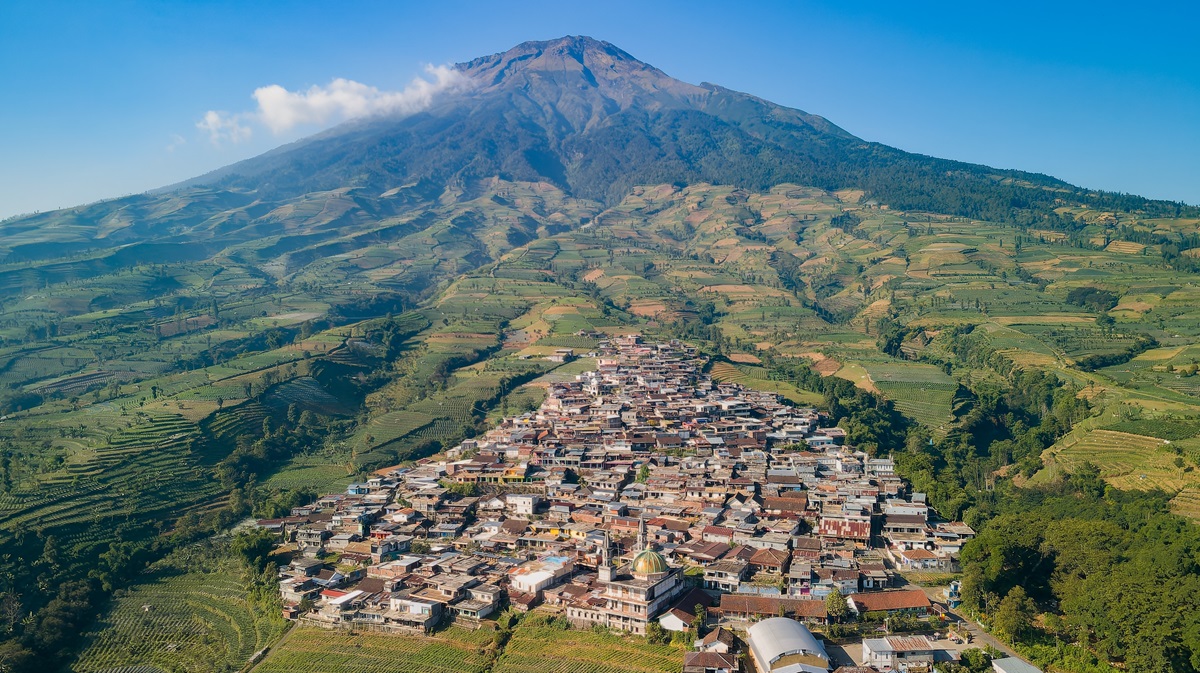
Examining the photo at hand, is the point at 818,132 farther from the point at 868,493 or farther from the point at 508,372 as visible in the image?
the point at 868,493

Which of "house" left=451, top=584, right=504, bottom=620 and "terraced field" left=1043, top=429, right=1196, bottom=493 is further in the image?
"terraced field" left=1043, top=429, right=1196, bottom=493

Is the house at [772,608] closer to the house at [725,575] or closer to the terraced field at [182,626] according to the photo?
the house at [725,575]

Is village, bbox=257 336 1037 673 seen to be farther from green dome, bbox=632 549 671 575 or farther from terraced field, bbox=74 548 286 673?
terraced field, bbox=74 548 286 673

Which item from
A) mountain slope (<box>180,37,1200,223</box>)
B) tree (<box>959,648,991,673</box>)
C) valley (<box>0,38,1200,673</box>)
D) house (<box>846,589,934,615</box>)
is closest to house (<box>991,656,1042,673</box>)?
tree (<box>959,648,991,673</box>)

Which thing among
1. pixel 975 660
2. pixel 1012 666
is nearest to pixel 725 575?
pixel 975 660

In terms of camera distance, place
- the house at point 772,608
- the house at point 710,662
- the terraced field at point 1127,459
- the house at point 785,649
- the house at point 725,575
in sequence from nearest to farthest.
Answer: the house at point 785,649, the house at point 710,662, the house at point 772,608, the house at point 725,575, the terraced field at point 1127,459

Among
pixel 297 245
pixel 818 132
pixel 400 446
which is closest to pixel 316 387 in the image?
pixel 400 446

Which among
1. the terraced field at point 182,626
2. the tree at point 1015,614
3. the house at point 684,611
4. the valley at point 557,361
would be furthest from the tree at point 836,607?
the terraced field at point 182,626
